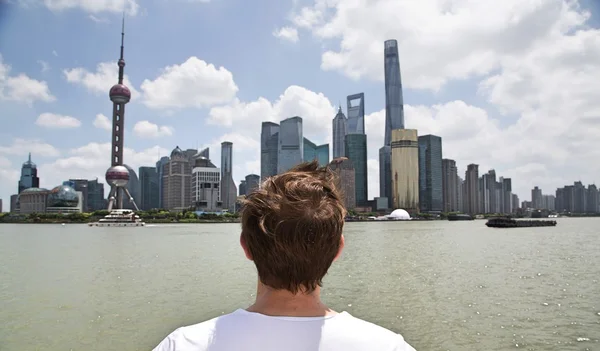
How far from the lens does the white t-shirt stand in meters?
1.68

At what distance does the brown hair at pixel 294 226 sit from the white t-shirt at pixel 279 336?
24cm

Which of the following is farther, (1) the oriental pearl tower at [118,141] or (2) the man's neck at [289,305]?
(1) the oriental pearl tower at [118,141]

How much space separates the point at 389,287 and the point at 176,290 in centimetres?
942

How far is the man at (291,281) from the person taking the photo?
66.7 inches

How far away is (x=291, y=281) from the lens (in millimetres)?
1947

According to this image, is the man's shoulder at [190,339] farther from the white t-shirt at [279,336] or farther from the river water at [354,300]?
the river water at [354,300]

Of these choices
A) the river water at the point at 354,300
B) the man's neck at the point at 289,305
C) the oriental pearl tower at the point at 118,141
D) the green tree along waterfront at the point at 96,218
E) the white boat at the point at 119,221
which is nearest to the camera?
the man's neck at the point at 289,305

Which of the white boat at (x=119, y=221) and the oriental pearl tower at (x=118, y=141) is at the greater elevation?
the oriental pearl tower at (x=118, y=141)

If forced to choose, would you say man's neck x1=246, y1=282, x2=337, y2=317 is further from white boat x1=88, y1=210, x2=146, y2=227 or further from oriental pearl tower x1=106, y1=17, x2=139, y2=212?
oriental pearl tower x1=106, y1=17, x2=139, y2=212

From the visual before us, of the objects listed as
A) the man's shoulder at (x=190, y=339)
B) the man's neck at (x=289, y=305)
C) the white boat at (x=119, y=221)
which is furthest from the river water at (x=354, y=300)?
the white boat at (x=119, y=221)

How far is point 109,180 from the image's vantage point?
160750 mm

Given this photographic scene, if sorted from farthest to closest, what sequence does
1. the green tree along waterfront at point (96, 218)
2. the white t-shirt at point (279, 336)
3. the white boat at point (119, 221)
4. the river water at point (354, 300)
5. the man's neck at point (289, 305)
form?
the green tree along waterfront at point (96, 218), the white boat at point (119, 221), the river water at point (354, 300), the man's neck at point (289, 305), the white t-shirt at point (279, 336)

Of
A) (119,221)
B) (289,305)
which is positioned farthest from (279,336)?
(119,221)

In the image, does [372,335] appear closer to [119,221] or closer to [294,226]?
[294,226]
